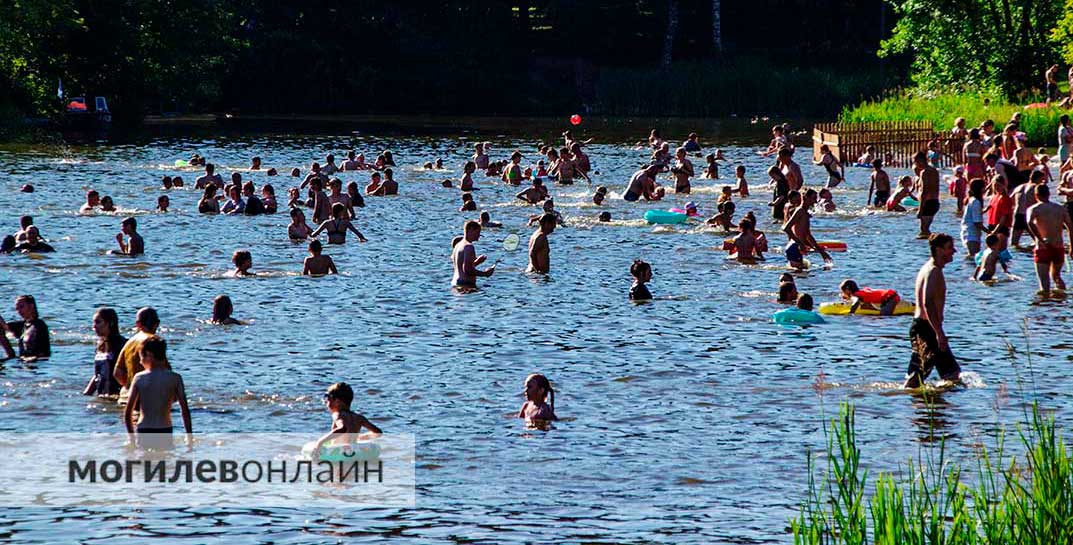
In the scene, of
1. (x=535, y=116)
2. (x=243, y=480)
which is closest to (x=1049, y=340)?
(x=243, y=480)

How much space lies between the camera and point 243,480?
15125mm

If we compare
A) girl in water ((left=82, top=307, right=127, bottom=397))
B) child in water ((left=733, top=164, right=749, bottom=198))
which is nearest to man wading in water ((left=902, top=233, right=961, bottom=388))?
girl in water ((left=82, top=307, right=127, bottom=397))

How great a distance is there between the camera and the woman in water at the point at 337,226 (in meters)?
33.9

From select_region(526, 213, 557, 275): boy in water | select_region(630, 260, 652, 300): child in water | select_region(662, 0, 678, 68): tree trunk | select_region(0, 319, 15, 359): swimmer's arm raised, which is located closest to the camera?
select_region(0, 319, 15, 359): swimmer's arm raised

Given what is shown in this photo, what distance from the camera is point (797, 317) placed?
Answer: 2325 cm

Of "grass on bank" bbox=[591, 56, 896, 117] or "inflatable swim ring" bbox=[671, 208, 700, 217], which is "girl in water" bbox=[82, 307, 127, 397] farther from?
"grass on bank" bbox=[591, 56, 896, 117]

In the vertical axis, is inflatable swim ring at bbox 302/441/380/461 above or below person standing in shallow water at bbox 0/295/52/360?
below

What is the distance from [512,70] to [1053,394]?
78.7 meters

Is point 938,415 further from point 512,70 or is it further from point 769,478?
point 512,70

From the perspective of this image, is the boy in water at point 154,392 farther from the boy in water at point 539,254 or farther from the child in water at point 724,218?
the child in water at point 724,218

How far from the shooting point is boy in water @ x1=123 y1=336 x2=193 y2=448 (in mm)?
14719

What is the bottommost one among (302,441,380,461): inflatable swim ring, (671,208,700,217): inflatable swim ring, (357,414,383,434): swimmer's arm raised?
(302,441,380,461): inflatable swim ring

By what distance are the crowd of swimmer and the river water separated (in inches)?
19.6

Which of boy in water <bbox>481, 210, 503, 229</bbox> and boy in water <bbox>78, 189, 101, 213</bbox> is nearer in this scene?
boy in water <bbox>481, 210, 503, 229</bbox>
